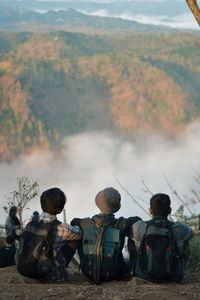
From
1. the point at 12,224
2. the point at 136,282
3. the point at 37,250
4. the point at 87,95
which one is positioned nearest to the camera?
the point at 136,282

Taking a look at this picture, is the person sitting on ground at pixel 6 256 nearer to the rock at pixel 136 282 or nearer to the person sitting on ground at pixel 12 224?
the person sitting on ground at pixel 12 224

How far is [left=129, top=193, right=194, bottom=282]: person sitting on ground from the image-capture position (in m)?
3.25

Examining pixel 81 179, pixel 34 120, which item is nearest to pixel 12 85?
pixel 34 120

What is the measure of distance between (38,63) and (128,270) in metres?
96.8

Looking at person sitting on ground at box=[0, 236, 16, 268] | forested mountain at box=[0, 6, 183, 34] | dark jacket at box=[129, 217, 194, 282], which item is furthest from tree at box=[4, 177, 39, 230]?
forested mountain at box=[0, 6, 183, 34]

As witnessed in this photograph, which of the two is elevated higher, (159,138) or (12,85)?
(12,85)

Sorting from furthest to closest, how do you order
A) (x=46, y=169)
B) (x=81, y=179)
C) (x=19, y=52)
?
(x=19, y=52) → (x=81, y=179) → (x=46, y=169)

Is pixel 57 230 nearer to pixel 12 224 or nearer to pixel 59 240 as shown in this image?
pixel 59 240

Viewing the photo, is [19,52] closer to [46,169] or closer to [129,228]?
[46,169]

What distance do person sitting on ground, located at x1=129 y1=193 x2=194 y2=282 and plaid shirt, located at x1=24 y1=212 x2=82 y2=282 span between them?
516mm

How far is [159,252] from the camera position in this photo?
10.6ft

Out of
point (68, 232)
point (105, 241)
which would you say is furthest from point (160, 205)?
point (68, 232)

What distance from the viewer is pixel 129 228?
11.4 feet

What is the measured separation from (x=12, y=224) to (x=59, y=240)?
6.65 feet
